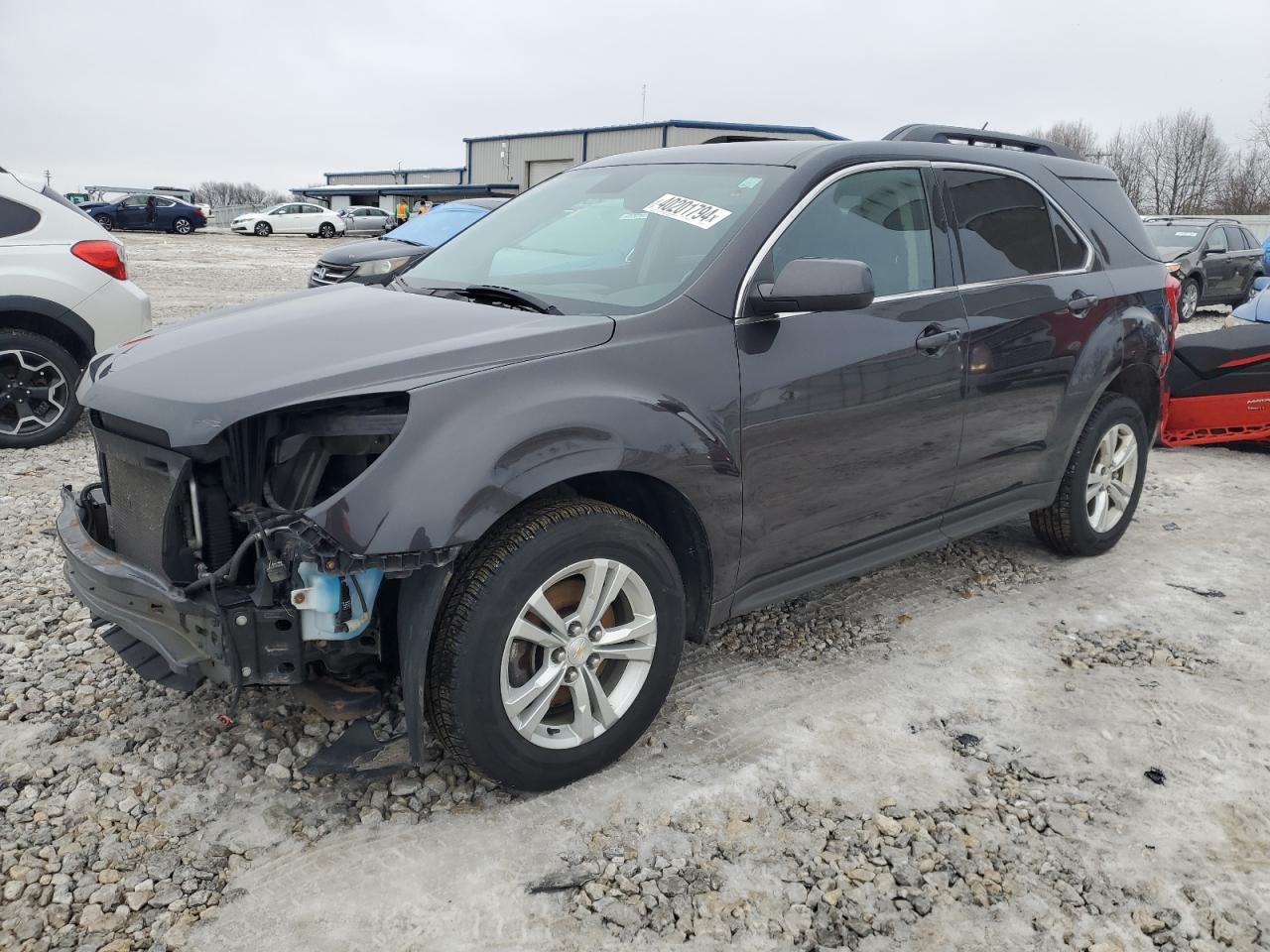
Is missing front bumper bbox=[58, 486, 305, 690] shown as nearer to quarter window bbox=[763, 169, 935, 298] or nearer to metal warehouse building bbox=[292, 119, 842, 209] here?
quarter window bbox=[763, 169, 935, 298]

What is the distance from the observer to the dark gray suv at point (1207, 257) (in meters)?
15.3

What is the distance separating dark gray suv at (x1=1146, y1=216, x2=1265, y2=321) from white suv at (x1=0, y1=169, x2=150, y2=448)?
1433cm

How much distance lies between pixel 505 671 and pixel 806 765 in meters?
1.02

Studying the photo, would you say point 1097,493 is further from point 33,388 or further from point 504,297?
point 33,388

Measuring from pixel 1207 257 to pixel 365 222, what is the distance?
3440 cm

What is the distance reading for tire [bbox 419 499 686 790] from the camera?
2502 millimetres

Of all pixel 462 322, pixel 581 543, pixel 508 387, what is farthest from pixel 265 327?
pixel 581 543

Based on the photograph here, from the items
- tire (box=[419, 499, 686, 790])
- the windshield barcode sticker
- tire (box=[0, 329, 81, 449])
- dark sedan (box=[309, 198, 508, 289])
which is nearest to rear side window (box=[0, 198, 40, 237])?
tire (box=[0, 329, 81, 449])

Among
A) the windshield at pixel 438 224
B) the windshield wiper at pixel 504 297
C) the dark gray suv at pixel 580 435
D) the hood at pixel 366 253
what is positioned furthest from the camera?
the windshield at pixel 438 224

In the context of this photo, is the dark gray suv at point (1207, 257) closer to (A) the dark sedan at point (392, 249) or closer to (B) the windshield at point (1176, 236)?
(B) the windshield at point (1176, 236)

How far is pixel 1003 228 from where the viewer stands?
13.2 ft

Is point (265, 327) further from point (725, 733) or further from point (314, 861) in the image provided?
point (725, 733)

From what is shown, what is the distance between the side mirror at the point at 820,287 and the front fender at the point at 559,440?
188mm

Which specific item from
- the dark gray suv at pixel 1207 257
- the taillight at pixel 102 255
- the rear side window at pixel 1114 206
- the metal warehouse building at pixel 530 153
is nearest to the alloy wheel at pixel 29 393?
the taillight at pixel 102 255
